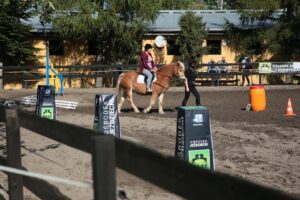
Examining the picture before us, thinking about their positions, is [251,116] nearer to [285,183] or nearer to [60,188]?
[285,183]

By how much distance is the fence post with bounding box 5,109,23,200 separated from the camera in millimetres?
5500

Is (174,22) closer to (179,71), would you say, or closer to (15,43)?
(15,43)

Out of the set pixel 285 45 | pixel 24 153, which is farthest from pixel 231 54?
pixel 24 153

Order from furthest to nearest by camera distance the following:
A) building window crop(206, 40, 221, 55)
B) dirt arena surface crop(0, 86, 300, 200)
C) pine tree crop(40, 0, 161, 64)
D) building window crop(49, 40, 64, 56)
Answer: building window crop(206, 40, 221, 55)
building window crop(49, 40, 64, 56)
pine tree crop(40, 0, 161, 64)
dirt arena surface crop(0, 86, 300, 200)

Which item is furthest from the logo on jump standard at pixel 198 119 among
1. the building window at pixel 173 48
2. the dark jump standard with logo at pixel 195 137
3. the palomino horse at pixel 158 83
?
the building window at pixel 173 48

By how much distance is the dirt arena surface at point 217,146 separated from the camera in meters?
6.91

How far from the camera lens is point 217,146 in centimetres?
1067

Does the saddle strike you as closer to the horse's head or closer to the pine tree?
the horse's head

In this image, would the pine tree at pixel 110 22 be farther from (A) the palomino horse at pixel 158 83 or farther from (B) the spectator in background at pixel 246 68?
(A) the palomino horse at pixel 158 83

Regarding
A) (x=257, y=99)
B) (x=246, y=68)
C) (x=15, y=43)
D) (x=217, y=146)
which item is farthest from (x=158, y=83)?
(x=15, y=43)

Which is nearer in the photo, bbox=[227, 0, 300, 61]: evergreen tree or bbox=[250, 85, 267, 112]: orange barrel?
bbox=[250, 85, 267, 112]: orange barrel

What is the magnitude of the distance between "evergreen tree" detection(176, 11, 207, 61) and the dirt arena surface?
1268cm

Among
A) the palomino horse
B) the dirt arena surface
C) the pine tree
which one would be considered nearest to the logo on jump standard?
the dirt arena surface

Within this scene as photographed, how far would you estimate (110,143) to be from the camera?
3490 mm
